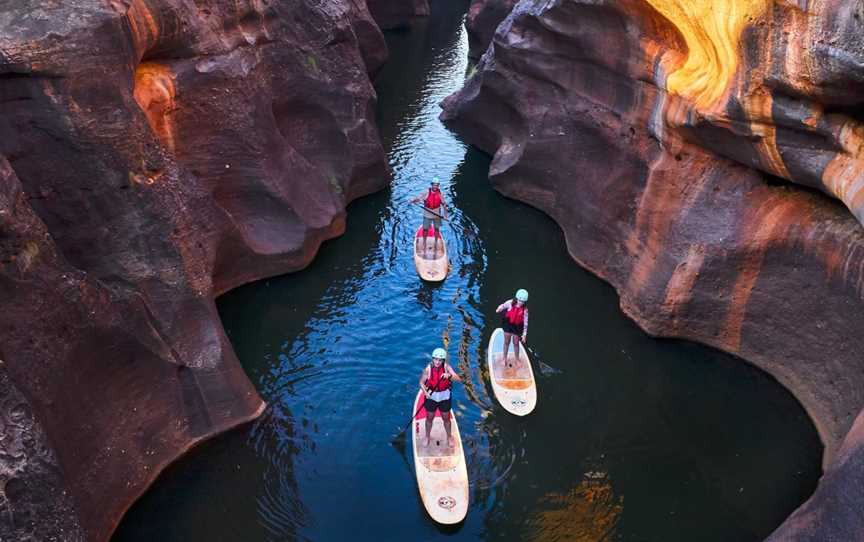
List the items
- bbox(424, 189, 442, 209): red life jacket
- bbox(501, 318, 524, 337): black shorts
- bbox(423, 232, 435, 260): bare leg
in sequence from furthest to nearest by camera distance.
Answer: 1. bbox(424, 189, 442, 209): red life jacket
2. bbox(423, 232, 435, 260): bare leg
3. bbox(501, 318, 524, 337): black shorts

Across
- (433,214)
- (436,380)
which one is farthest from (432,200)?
(436,380)

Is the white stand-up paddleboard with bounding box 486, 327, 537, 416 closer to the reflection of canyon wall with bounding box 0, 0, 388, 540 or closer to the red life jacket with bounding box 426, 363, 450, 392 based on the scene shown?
the red life jacket with bounding box 426, 363, 450, 392

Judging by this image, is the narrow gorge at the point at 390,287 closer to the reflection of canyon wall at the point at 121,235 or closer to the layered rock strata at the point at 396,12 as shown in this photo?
the reflection of canyon wall at the point at 121,235

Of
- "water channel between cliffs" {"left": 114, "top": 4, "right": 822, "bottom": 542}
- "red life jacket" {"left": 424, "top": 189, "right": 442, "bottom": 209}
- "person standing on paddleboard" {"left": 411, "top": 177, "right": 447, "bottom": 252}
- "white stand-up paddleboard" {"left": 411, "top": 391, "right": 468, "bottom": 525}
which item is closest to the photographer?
"white stand-up paddleboard" {"left": 411, "top": 391, "right": 468, "bottom": 525}

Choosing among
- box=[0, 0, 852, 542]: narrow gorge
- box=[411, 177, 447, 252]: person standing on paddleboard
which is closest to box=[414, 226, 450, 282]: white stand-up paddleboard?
box=[411, 177, 447, 252]: person standing on paddleboard

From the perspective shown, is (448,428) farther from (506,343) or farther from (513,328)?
(506,343)

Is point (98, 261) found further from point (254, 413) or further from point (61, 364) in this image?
point (254, 413)
